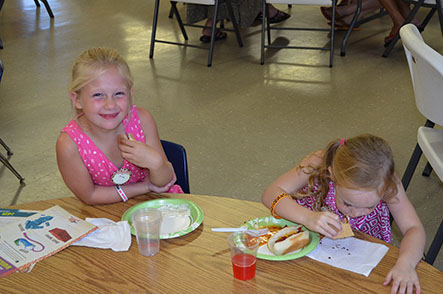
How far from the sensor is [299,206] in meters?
1.37

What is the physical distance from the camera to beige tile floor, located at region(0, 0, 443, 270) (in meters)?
2.90

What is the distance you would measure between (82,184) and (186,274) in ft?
1.73

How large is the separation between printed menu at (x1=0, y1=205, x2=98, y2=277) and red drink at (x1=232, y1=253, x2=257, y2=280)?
396 mm

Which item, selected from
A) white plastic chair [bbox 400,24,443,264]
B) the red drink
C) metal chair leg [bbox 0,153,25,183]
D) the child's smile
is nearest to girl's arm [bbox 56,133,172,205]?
the child's smile

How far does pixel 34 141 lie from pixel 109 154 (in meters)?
1.83

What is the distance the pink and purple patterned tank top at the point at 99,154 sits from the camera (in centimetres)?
160

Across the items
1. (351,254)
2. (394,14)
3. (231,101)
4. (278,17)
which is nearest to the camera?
(351,254)

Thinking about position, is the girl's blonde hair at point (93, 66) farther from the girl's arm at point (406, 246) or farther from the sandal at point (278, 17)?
the sandal at point (278, 17)

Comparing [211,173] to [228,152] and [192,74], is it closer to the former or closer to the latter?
[228,152]

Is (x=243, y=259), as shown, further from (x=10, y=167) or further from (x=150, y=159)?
(x=10, y=167)

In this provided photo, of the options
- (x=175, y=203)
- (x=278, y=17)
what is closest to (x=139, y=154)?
(x=175, y=203)

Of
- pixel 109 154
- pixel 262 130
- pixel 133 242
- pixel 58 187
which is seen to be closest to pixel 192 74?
pixel 262 130

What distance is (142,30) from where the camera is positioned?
213 inches

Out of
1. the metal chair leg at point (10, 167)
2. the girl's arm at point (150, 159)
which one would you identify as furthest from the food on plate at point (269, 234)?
the metal chair leg at point (10, 167)
